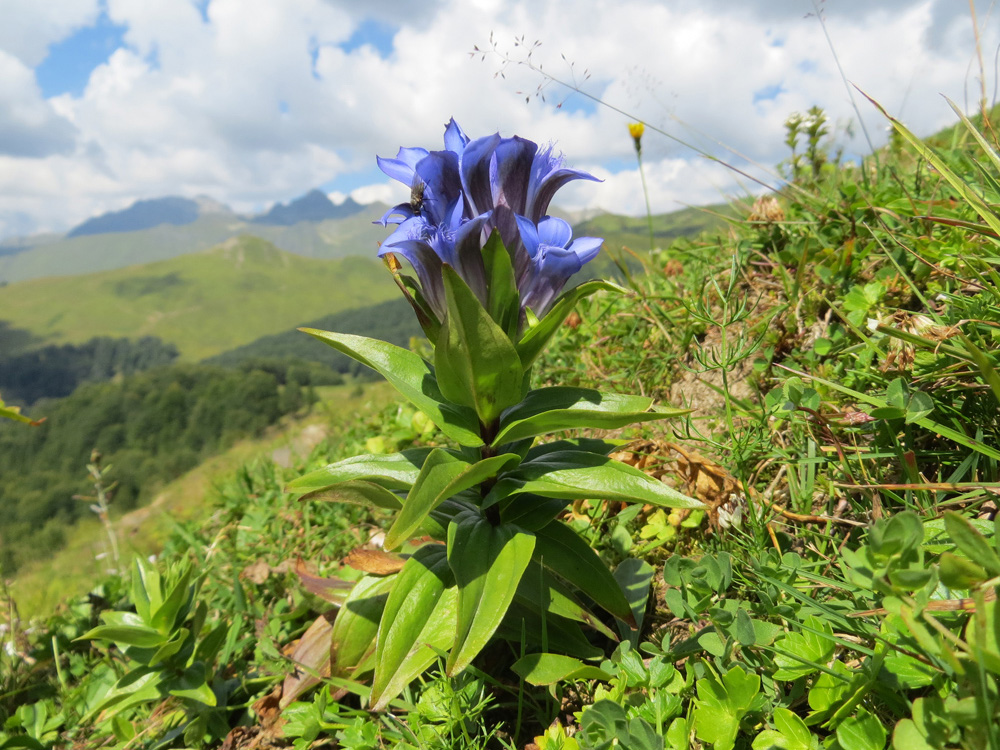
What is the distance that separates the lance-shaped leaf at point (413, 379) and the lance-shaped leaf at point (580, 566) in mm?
406

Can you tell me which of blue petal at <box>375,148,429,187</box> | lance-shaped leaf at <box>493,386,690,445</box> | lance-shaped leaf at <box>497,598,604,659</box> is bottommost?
lance-shaped leaf at <box>497,598,604,659</box>

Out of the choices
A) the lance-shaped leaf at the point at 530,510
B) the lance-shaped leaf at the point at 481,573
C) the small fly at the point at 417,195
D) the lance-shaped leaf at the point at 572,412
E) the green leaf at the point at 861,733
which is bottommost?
the green leaf at the point at 861,733

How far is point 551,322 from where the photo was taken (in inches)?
58.2

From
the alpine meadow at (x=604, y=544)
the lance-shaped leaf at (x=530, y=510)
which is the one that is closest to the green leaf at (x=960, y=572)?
the alpine meadow at (x=604, y=544)

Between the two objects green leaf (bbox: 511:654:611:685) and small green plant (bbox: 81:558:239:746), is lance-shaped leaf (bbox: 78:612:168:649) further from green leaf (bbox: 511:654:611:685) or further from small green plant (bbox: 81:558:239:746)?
green leaf (bbox: 511:654:611:685)

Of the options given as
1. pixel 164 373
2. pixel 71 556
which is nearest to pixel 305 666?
pixel 71 556

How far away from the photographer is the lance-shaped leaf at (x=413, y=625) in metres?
1.56

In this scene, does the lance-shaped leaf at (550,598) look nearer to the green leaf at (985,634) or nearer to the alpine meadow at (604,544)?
the alpine meadow at (604,544)

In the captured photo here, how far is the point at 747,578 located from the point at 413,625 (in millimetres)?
1010

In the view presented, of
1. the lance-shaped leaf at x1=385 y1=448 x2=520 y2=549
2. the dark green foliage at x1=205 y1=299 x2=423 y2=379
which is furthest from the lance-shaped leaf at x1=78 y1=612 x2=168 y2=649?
the dark green foliage at x1=205 y1=299 x2=423 y2=379

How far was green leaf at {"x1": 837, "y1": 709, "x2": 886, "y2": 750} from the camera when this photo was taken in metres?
1.11

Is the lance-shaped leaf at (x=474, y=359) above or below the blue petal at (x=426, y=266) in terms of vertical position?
below

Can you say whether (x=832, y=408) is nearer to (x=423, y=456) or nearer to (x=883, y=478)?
(x=883, y=478)

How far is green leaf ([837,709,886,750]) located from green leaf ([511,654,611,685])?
1.97ft
